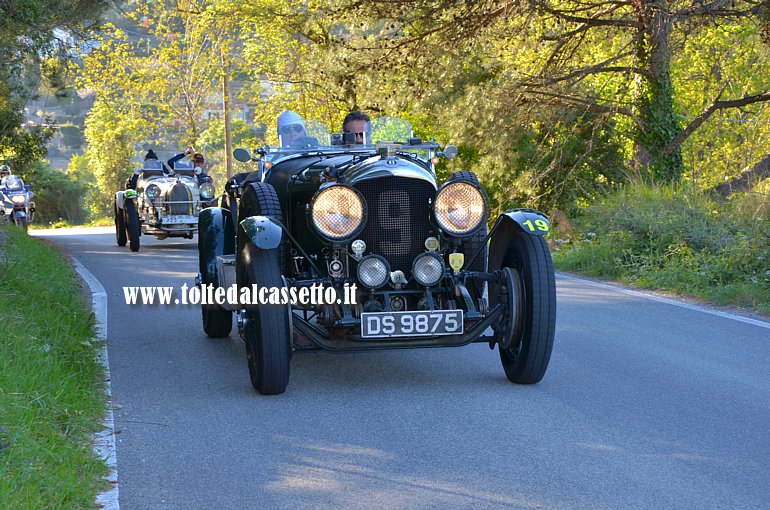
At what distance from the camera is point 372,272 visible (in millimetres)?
6707

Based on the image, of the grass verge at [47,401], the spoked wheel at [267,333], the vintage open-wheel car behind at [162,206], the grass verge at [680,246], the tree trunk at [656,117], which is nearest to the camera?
the grass verge at [47,401]

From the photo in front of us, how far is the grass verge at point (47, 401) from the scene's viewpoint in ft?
14.5

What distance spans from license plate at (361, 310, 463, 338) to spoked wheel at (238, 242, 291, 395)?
51 cm

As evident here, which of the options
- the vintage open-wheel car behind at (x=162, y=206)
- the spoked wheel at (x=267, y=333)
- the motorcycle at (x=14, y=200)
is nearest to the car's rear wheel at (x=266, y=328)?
the spoked wheel at (x=267, y=333)

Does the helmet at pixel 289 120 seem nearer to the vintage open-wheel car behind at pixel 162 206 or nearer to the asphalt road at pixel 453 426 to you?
the asphalt road at pixel 453 426

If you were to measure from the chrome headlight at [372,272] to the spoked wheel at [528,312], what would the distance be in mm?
818

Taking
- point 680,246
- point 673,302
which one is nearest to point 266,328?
point 673,302

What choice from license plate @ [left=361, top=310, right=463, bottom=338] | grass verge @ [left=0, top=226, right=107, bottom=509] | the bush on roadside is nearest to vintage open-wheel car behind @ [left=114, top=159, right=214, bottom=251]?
grass verge @ [left=0, top=226, right=107, bottom=509]

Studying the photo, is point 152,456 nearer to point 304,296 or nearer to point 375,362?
point 304,296

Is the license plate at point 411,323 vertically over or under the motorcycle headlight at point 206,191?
under

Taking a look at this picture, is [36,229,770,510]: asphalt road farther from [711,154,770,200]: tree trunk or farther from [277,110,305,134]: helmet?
[711,154,770,200]: tree trunk

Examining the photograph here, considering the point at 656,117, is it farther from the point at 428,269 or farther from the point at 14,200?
the point at 14,200

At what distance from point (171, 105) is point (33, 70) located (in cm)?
3458

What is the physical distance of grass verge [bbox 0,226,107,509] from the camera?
443cm
